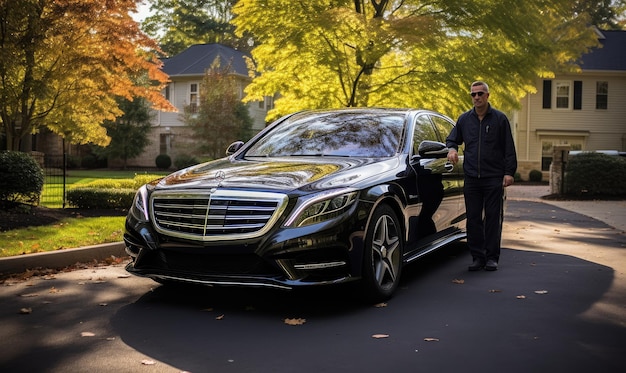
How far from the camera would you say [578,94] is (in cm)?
3453

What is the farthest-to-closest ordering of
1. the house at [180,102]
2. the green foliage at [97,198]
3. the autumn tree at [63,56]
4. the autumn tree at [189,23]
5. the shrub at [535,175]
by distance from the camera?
the autumn tree at [189,23]
the house at [180,102]
the shrub at [535,175]
the green foliage at [97,198]
the autumn tree at [63,56]

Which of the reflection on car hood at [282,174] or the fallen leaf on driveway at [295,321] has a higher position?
the reflection on car hood at [282,174]

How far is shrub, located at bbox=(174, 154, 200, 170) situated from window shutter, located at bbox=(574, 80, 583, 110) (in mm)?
19619

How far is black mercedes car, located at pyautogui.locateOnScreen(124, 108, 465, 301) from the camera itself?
4832 mm

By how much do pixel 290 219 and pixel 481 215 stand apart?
9.74ft

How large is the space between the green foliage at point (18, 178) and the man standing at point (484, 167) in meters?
6.68

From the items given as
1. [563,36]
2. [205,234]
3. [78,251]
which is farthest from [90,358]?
[563,36]

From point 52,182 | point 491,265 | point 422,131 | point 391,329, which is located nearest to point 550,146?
point 52,182

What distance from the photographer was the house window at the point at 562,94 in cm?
3459

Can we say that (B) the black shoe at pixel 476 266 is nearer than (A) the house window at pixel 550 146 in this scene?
Yes

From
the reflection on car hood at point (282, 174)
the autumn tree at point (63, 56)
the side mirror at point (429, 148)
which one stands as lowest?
the reflection on car hood at point (282, 174)

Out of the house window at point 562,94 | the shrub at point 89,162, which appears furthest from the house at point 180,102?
the house window at point 562,94

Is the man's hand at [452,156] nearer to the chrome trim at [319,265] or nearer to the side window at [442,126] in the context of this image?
the side window at [442,126]

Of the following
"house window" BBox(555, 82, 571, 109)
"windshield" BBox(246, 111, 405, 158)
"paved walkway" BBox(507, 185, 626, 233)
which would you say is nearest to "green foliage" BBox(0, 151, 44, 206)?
"windshield" BBox(246, 111, 405, 158)
